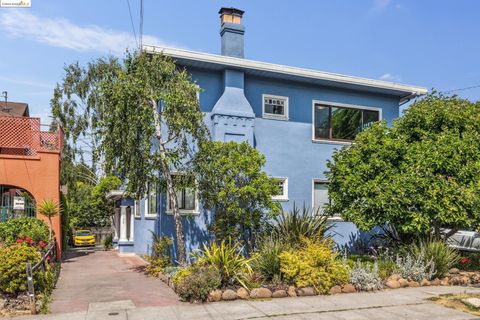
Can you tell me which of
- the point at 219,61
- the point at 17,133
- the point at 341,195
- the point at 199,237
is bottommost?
the point at 199,237

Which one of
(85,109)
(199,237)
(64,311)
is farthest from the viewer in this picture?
(85,109)

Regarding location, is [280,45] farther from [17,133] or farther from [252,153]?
[17,133]

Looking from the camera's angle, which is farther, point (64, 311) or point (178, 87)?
point (178, 87)

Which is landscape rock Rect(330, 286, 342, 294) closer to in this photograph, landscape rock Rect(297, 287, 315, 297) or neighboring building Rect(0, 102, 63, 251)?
landscape rock Rect(297, 287, 315, 297)

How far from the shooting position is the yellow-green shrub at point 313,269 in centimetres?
1002

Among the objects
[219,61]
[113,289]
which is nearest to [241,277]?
[113,289]

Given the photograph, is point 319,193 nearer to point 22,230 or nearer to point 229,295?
point 229,295

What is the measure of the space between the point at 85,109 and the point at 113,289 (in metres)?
21.9

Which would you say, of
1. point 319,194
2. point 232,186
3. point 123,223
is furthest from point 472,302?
point 123,223

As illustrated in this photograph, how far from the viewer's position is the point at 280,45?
14203 mm

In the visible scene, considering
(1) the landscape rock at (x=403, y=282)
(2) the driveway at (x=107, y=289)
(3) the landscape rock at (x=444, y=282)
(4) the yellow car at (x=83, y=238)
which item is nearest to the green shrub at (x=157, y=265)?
(2) the driveway at (x=107, y=289)

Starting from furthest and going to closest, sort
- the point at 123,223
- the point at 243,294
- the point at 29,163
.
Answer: the point at 123,223, the point at 29,163, the point at 243,294

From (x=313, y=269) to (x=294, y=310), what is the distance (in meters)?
1.88

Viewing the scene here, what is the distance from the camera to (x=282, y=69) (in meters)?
15.3
